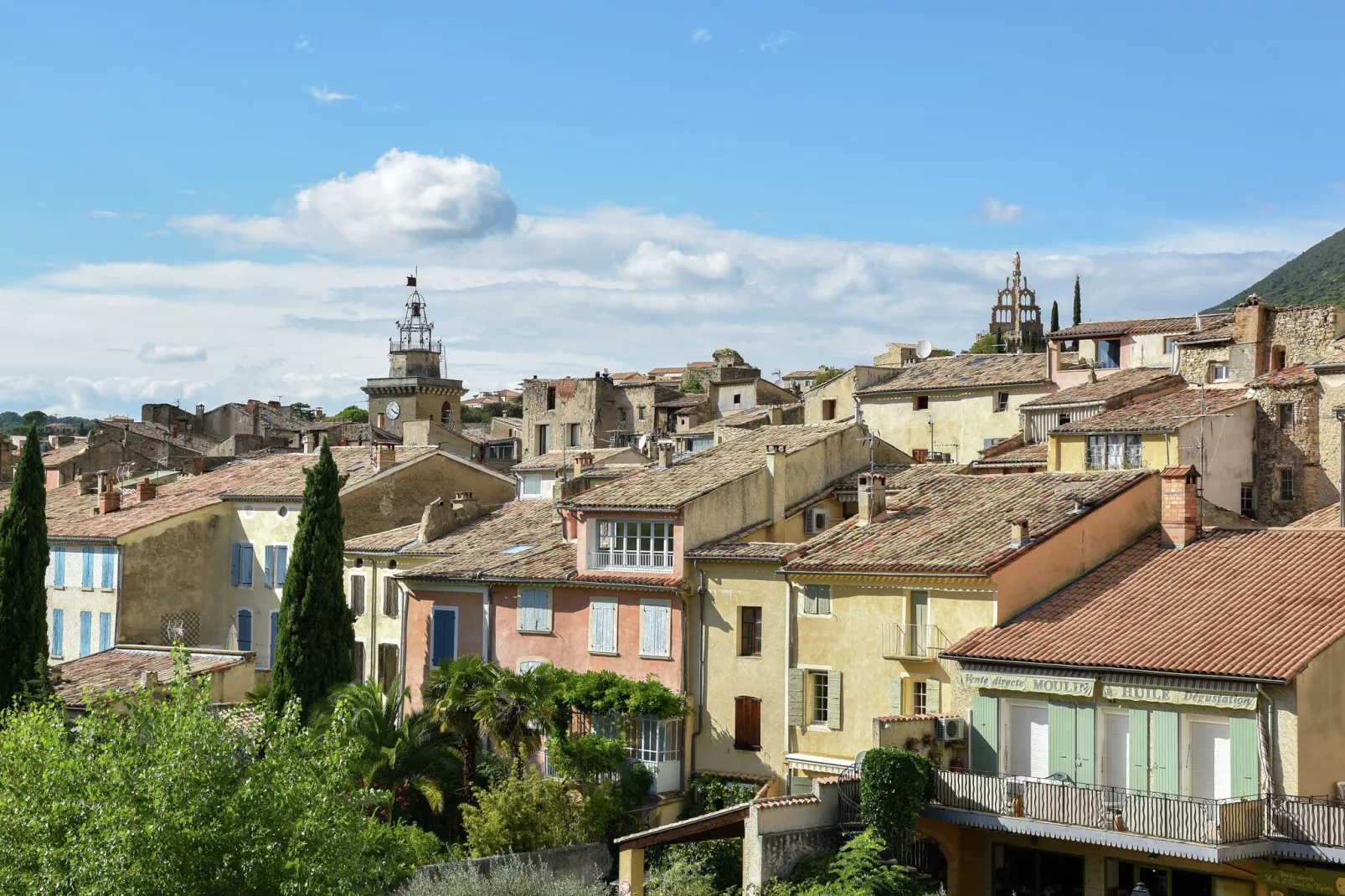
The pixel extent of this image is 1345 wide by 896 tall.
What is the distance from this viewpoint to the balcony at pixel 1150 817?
2806 cm

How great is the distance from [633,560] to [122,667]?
17.8 m

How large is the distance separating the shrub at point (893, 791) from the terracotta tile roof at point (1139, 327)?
40.4 m

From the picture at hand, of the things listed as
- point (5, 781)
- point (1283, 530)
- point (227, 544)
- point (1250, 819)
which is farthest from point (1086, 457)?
point (5, 781)

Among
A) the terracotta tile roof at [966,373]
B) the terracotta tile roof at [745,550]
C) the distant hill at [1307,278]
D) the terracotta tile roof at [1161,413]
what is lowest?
the terracotta tile roof at [745,550]

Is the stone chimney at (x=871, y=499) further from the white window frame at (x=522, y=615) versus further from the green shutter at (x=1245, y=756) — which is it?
the green shutter at (x=1245, y=756)

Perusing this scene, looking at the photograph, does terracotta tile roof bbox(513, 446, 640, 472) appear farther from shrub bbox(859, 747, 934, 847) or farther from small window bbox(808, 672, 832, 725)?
shrub bbox(859, 747, 934, 847)

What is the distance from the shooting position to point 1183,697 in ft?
97.5

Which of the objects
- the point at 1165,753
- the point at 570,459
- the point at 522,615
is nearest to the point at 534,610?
the point at 522,615

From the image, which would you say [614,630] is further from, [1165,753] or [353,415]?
[353,415]

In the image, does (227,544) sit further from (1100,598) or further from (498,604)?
(1100,598)

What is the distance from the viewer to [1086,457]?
52.1 metres

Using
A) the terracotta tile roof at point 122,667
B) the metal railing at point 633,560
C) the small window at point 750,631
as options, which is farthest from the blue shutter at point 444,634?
the small window at point 750,631

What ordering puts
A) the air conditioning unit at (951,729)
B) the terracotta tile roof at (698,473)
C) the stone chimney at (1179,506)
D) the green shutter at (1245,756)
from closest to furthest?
the green shutter at (1245,756)
the air conditioning unit at (951,729)
the stone chimney at (1179,506)
the terracotta tile roof at (698,473)

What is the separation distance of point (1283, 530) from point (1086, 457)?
55.8ft
